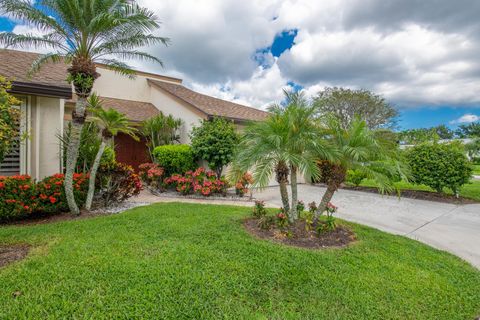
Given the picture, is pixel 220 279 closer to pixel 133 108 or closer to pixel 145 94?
pixel 133 108

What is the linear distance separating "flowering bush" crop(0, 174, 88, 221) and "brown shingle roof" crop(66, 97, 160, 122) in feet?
22.7

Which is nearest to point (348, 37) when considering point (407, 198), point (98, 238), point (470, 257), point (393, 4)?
point (393, 4)

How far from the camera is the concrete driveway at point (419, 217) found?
553 centimetres

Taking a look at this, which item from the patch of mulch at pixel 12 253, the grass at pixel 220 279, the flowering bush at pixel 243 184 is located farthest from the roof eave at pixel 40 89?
the flowering bush at pixel 243 184

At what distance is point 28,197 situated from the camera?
19.1 ft

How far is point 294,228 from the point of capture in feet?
17.4

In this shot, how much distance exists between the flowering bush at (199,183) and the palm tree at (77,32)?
386 centimetres

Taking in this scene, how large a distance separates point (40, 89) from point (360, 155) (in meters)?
8.57

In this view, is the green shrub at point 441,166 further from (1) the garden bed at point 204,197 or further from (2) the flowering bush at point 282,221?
(2) the flowering bush at point 282,221

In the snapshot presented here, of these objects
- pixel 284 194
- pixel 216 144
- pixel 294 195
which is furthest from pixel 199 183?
pixel 294 195

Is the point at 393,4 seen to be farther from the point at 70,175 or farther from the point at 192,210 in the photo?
the point at 70,175

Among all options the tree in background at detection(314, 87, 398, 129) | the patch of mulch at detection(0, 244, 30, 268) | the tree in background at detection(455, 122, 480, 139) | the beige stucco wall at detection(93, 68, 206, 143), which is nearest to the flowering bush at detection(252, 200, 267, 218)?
the patch of mulch at detection(0, 244, 30, 268)

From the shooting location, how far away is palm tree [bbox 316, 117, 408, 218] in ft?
15.7

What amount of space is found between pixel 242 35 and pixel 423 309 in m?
12.3
